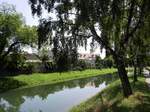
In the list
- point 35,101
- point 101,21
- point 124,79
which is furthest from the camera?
point 35,101

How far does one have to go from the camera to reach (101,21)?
18.5 m

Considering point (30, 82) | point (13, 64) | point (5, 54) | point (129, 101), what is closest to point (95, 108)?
point (129, 101)

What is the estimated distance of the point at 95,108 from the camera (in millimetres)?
19953

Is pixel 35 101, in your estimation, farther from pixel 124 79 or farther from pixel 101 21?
pixel 101 21

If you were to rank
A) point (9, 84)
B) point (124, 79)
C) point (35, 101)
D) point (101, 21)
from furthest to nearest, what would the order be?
point (9, 84), point (35, 101), point (124, 79), point (101, 21)

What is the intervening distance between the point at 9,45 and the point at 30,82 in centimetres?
840

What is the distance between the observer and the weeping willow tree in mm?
17453

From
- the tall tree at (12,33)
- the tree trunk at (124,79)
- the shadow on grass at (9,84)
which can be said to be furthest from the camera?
the tall tree at (12,33)

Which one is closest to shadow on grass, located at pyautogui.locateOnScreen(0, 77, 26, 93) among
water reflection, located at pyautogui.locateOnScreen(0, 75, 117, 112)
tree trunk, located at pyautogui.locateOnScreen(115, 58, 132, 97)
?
water reflection, located at pyautogui.locateOnScreen(0, 75, 117, 112)

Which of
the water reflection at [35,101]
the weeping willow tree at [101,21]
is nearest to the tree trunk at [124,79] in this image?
the weeping willow tree at [101,21]

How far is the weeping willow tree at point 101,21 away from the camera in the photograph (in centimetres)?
1745

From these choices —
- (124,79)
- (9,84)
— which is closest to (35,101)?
(124,79)

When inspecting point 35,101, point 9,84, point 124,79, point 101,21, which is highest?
point 101,21

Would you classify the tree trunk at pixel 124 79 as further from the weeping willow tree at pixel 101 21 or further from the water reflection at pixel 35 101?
the water reflection at pixel 35 101
